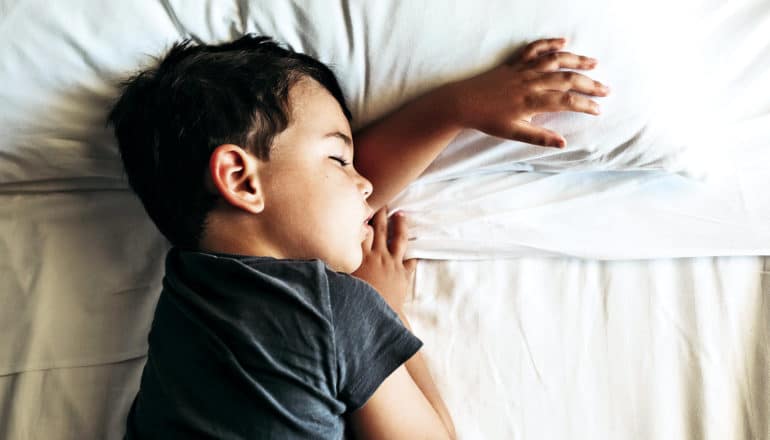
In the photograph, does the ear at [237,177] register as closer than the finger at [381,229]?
Yes

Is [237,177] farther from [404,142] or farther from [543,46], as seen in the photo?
[543,46]

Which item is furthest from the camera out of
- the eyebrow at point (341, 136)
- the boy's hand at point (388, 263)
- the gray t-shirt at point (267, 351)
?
the boy's hand at point (388, 263)

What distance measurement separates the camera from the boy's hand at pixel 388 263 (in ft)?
3.01

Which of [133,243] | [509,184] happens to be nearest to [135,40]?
[133,243]

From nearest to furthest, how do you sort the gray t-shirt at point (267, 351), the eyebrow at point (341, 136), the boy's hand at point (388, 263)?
the gray t-shirt at point (267, 351) → the eyebrow at point (341, 136) → the boy's hand at point (388, 263)

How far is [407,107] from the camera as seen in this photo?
34.5 inches

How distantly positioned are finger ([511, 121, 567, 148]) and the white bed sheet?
19 cm

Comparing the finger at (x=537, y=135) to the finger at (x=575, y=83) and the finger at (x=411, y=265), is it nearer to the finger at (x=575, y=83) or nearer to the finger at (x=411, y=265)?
the finger at (x=575, y=83)

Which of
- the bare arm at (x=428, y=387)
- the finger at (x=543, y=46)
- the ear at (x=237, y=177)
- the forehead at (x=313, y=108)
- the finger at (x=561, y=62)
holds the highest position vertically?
the finger at (x=543, y=46)

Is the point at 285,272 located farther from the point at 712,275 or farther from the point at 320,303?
the point at 712,275

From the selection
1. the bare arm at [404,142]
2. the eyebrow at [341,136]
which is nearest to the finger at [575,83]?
the bare arm at [404,142]

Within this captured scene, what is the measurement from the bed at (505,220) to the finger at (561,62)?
0.06 ft

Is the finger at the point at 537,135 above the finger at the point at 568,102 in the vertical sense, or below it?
below

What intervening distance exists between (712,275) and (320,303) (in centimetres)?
55
